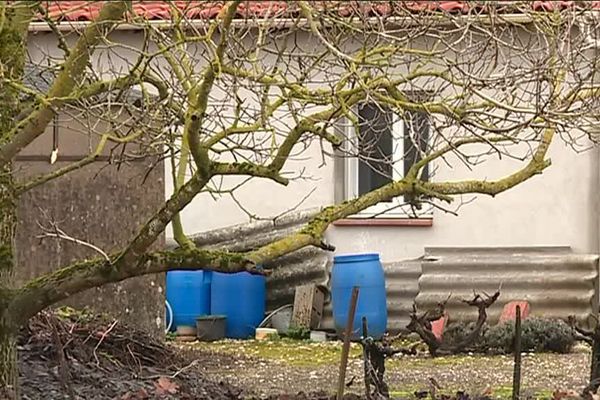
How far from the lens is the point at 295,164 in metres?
12.6

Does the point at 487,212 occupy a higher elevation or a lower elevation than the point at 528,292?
higher

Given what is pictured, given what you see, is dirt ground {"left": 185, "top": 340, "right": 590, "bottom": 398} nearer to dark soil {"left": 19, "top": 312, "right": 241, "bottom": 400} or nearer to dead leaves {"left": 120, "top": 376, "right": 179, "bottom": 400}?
dark soil {"left": 19, "top": 312, "right": 241, "bottom": 400}

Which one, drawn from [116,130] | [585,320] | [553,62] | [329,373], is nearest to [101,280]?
[116,130]

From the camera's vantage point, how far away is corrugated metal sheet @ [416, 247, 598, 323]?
11547mm

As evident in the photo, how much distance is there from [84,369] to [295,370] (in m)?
2.91

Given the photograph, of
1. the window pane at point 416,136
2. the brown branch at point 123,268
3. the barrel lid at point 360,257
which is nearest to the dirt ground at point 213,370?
the brown branch at point 123,268

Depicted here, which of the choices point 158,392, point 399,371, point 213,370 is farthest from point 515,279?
point 158,392

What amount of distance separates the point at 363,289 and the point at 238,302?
154cm

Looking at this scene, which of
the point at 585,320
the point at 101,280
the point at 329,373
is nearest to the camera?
the point at 101,280

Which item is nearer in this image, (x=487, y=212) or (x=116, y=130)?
(x=116, y=130)

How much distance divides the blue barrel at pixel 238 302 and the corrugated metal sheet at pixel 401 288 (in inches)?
34.4

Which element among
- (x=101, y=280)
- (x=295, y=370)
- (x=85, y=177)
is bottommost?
(x=295, y=370)

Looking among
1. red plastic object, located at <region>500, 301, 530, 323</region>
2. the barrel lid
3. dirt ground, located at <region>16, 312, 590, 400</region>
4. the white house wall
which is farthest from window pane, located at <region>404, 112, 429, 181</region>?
red plastic object, located at <region>500, 301, 530, 323</region>

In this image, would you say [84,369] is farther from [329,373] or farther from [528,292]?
[528,292]
